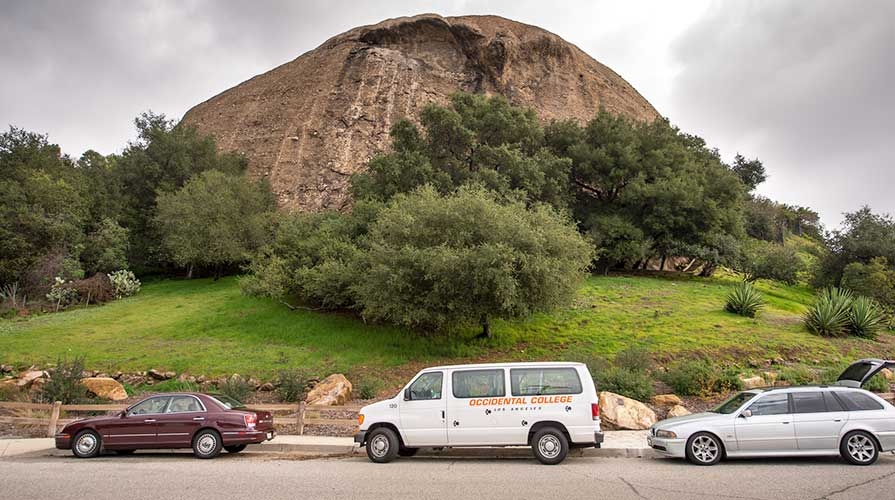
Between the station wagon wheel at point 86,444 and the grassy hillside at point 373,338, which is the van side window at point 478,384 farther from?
the grassy hillside at point 373,338

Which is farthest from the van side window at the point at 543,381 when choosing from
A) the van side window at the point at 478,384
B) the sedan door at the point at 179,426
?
the sedan door at the point at 179,426

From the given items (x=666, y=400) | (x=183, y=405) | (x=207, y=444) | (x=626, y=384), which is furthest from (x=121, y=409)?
(x=666, y=400)

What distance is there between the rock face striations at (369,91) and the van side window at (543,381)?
3961cm

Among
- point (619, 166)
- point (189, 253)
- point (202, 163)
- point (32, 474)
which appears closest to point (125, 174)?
point (202, 163)

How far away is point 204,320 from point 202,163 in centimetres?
2403

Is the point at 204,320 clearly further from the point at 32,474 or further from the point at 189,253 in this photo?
the point at 32,474

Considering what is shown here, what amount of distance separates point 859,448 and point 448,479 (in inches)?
284

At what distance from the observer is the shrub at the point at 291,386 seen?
17844mm

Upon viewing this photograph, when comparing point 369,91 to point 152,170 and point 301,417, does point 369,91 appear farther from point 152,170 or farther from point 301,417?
point 301,417

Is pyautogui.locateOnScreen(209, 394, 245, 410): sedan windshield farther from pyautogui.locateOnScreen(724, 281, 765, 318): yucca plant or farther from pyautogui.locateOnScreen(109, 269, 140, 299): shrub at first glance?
pyautogui.locateOnScreen(109, 269, 140, 299): shrub

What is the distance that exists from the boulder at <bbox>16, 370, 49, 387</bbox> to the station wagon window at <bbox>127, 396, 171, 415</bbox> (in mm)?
9947

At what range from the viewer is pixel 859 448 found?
31.5ft

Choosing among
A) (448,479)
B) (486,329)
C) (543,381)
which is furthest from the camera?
(486,329)

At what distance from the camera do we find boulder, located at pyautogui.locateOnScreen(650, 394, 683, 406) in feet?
49.4
